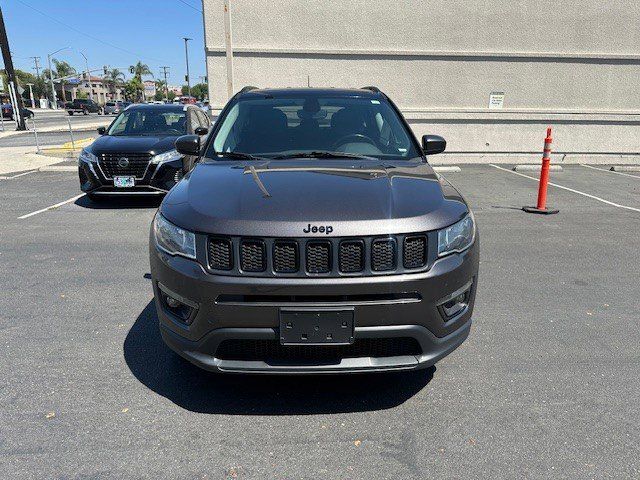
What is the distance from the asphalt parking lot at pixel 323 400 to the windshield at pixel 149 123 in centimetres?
475

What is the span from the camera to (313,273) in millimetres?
2488

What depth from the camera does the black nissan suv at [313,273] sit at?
247 cm

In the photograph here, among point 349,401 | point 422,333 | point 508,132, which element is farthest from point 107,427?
point 508,132

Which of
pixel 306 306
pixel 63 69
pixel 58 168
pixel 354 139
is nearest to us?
pixel 306 306

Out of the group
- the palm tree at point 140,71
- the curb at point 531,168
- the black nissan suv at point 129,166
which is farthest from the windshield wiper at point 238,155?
the palm tree at point 140,71

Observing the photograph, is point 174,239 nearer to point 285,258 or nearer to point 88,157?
point 285,258

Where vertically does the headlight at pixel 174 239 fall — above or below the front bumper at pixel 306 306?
above

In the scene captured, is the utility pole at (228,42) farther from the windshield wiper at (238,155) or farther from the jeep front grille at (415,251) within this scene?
the jeep front grille at (415,251)

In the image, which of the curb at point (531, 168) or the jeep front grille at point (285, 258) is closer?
the jeep front grille at point (285, 258)

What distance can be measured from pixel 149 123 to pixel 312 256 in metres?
7.99

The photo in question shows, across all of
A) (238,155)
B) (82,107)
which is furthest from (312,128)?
(82,107)

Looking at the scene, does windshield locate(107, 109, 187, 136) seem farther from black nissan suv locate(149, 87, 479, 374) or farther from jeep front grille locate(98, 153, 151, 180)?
black nissan suv locate(149, 87, 479, 374)

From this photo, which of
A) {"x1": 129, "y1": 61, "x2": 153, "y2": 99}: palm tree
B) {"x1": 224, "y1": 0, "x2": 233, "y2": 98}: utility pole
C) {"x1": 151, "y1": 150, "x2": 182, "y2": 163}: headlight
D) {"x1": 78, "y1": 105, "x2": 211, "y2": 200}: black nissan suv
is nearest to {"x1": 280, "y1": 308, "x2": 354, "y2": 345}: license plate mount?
{"x1": 78, "y1": 105, "x2": 211, "y2": 200}: black nissan suv

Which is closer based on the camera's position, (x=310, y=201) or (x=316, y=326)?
(x=316, y=326)
